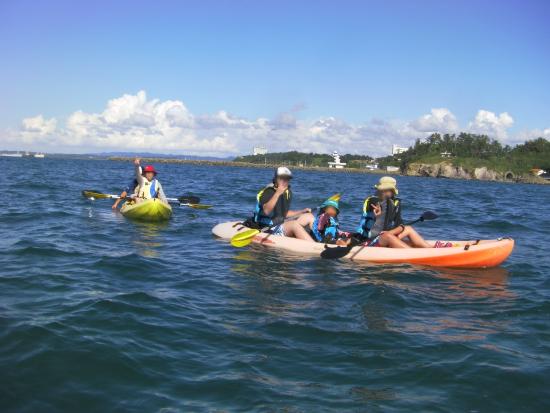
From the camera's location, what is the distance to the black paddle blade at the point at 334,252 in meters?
9.75

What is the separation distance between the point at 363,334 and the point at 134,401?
270 centimetres

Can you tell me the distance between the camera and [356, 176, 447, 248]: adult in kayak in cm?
1008

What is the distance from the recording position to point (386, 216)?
1022 centimetres

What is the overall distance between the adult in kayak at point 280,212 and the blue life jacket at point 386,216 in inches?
44.6

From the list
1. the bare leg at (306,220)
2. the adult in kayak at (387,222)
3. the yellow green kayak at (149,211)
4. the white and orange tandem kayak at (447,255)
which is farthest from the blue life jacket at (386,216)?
the yellow green kayak at (149,211)

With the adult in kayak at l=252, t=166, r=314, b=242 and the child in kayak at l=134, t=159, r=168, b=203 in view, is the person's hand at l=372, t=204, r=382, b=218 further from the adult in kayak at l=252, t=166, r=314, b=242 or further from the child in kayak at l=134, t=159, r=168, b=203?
the child in kayak at l=134, t=159, r=168, b=203

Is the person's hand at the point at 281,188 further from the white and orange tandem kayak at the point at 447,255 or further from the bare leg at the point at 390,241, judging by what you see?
the bare leg at the point at 390,241

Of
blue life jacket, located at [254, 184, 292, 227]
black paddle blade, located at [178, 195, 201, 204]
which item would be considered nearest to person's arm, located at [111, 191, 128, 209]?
black paddle blade, located at [178, 195, 201, 204]

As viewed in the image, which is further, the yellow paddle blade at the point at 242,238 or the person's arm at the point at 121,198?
the person's arm at the point at 121,198

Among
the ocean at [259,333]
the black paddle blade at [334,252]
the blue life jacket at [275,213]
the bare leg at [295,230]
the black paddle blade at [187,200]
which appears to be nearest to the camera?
the ocean at [259,333]

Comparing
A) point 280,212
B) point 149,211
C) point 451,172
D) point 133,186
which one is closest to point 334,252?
point 280,212

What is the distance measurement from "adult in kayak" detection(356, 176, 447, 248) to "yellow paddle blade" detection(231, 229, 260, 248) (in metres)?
2.34

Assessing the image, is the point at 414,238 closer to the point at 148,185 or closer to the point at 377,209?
the point at 377,209

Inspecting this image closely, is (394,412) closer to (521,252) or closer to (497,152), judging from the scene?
(521,252)
